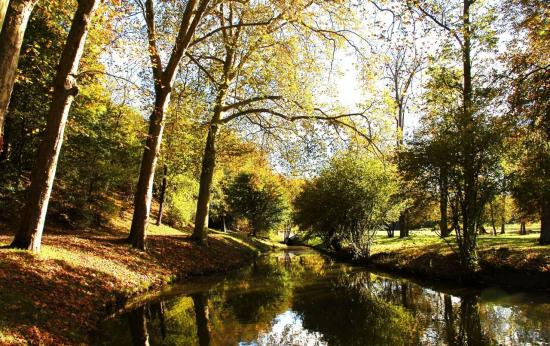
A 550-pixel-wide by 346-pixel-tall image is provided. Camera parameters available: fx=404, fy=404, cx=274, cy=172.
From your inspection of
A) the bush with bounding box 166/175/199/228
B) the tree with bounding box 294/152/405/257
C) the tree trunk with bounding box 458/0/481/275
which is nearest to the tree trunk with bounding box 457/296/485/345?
the tree trunk with bounding box 458/0/481/275

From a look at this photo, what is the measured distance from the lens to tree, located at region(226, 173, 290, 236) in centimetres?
4759

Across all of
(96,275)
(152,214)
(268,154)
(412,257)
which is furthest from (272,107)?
(152,214)

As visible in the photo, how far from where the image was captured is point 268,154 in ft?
74.7

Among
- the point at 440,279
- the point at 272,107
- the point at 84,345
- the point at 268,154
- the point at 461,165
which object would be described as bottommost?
the point at 84,345

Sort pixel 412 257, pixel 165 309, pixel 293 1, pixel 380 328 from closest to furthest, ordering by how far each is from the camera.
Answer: pixel 380 328
pixel 165 309
pixel 293 1
pixel 412 257

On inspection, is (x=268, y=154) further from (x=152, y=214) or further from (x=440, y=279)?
(x=152, y=214)

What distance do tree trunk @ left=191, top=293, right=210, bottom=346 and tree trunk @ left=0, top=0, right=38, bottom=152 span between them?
511 cm

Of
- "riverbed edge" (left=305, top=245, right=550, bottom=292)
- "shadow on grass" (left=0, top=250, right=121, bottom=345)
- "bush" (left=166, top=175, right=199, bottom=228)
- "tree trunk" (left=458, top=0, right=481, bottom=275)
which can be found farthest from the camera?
"bush" (left=166, top=175, right=199, bottom=228)

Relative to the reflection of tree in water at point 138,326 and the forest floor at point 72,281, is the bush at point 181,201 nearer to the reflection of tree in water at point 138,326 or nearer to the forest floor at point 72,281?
the forest floor at point 72,281

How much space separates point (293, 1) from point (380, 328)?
10.5 m

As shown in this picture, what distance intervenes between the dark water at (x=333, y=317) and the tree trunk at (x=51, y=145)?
Answer: 3.39 meters

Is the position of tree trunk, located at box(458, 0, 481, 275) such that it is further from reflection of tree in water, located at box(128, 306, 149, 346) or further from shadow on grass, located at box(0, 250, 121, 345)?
shadow on grass, located at box(0, 250, 121, 345)

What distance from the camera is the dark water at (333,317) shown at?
8.17 metres

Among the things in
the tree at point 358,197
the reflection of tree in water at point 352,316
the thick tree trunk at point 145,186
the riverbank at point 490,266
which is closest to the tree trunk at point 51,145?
the thick tree trunk at point 145,186
